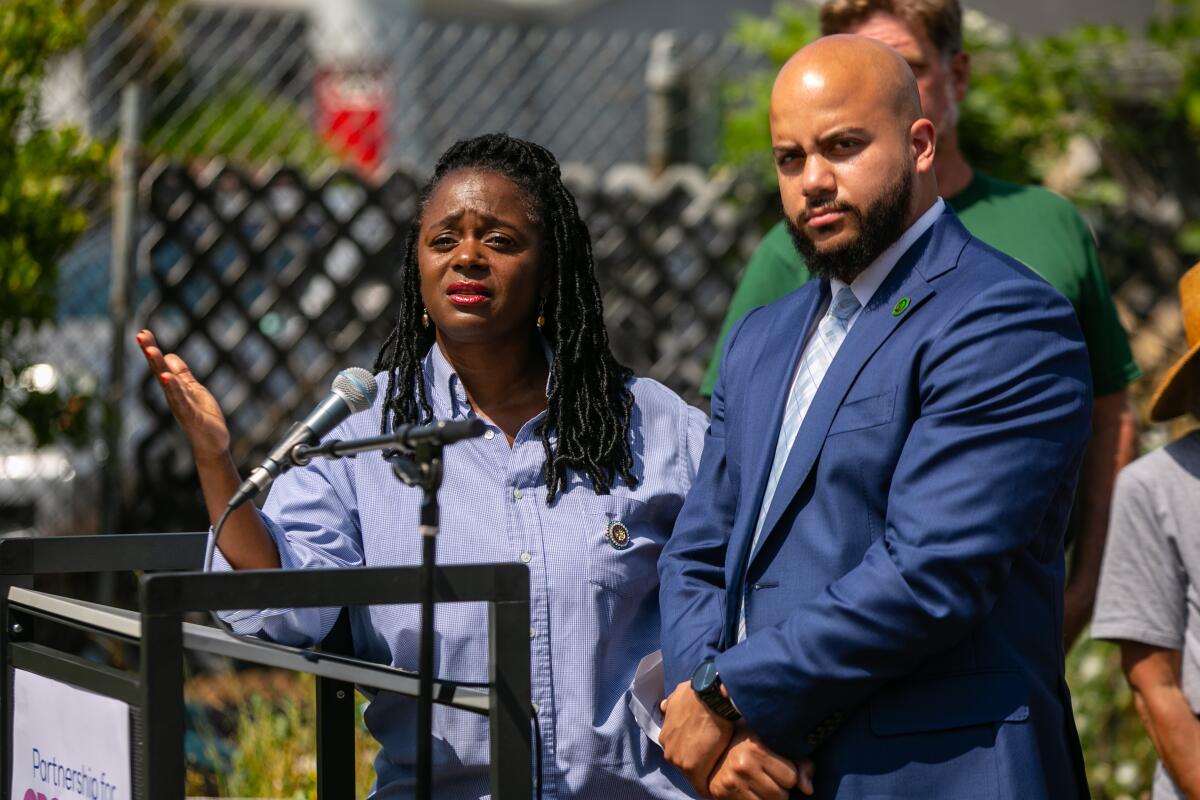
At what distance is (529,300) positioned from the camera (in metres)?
3.04

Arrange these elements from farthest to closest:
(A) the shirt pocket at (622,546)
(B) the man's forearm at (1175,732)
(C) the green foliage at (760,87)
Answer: (C) the green foliage at (760,87) < (B) the man's forearm at (1175,732) < (A) the shirt pocket at (622,546)

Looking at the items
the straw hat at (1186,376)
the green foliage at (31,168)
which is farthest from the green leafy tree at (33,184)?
the straw hat at (1186,376)

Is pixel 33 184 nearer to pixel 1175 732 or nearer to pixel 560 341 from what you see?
pixel 560 341

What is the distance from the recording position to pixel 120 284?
6.05m

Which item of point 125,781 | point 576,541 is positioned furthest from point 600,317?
point 125,781

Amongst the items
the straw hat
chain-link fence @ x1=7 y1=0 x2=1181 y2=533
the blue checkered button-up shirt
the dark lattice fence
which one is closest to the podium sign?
the blue checkered button-up shirt

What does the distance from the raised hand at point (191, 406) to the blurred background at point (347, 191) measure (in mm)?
2908

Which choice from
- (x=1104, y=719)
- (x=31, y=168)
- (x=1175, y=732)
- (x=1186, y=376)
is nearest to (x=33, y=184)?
(x=31, y=168)

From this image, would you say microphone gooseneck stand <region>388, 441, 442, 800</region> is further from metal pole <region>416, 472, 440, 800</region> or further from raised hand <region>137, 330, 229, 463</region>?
raised hand <region>137, 330, 229, 463</region>

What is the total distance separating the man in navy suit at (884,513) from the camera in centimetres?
239

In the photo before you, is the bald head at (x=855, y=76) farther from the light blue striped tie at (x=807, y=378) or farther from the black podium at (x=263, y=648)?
the black podium at (x=263, y=648)

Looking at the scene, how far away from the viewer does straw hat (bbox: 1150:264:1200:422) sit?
3.35 meters

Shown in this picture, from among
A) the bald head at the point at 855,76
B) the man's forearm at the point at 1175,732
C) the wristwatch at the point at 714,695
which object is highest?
the bald head at the point at 855,76

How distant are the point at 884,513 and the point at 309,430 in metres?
0.97
